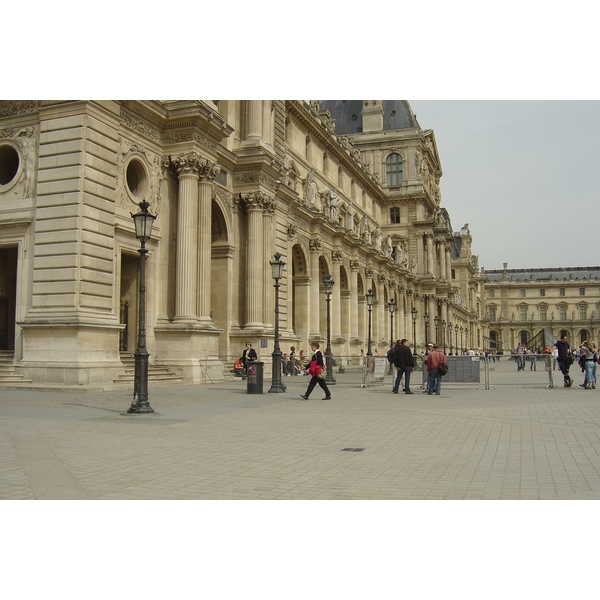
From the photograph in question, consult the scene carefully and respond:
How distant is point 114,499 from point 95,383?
1247cm

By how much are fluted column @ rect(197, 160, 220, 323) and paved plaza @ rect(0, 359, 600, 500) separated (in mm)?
8849

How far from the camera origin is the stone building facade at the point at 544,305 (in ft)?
475

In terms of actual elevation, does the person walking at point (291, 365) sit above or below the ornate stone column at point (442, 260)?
below

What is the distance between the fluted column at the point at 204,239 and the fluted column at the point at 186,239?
39 cm

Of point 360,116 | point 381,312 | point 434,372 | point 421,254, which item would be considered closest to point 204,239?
point 434,372

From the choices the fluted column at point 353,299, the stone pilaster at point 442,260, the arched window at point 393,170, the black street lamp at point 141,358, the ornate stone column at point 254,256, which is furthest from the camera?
the stone pilaster at point 442,260

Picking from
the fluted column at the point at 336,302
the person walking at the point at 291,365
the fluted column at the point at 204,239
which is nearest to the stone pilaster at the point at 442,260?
the fluted column at the point at 336,302

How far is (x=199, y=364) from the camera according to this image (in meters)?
22.8

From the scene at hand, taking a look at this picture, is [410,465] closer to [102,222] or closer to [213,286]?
[102,222]

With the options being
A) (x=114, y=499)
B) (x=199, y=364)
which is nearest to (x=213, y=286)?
(x=199, y=364)

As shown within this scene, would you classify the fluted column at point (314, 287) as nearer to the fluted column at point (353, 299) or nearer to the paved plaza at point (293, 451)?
the fluted column at point (353, 299)

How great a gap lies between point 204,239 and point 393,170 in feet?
185

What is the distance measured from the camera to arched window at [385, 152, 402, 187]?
76.8 meters

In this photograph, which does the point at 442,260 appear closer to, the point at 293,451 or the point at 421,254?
the point at 421,254
